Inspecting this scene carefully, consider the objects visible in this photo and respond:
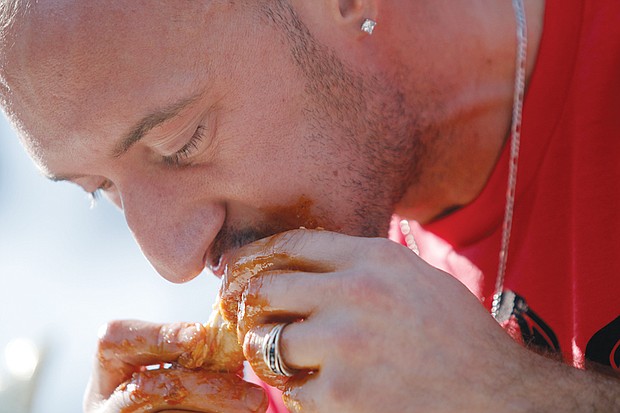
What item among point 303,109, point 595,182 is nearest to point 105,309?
point 303,109

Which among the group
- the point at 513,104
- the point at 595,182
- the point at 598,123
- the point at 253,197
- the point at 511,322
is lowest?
the point at 511,322

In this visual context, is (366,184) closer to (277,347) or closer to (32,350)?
(277,347)

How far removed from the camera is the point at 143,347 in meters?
2.10

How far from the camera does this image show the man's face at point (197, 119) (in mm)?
1760

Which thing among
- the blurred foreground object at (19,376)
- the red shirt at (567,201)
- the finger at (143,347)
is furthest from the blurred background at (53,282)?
the red shirt at (567,201)

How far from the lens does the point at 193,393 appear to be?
1989 mm

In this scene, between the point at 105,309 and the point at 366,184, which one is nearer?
the point at 366,184

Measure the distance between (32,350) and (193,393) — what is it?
2.81 m

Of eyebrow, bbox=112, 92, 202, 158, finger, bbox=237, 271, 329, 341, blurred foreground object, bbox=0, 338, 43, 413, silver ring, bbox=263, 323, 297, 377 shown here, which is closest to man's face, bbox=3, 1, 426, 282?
eyebrow, bbox=112, 92, 202, 158

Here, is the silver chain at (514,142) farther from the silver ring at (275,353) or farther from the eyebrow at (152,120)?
the eyebrow at (152,120)

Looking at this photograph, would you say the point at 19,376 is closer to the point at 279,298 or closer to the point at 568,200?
the point at 279,298

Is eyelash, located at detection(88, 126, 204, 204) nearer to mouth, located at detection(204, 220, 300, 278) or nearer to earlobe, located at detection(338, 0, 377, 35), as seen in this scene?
mouth, located at detection(204, 220, 300, 278)

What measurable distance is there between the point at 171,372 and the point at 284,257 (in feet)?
1.72

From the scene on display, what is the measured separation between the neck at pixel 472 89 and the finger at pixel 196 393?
0.76 metres
